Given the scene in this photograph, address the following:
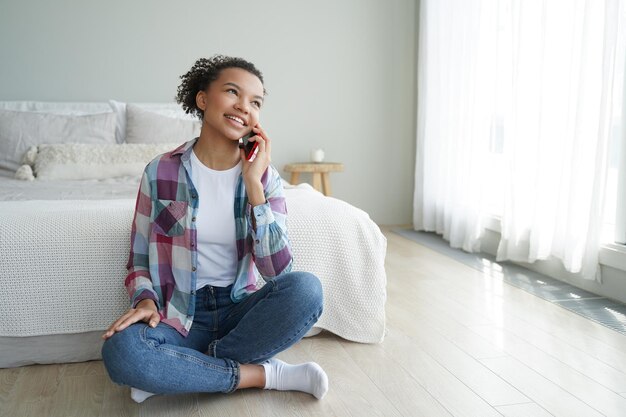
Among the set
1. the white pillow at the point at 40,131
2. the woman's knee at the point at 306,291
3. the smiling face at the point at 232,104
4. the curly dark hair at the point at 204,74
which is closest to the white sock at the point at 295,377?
the woman's knee at the point at 306,291

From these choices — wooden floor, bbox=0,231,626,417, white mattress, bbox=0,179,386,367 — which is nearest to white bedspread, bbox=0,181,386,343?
white mattress, bbox=0,179,386,367

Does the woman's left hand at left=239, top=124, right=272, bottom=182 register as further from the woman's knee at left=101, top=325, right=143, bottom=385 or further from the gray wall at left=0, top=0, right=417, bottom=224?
the gray wall at left=0, top=0, right=417, bottom=224

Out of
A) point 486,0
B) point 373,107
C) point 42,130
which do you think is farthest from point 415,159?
point 42,130

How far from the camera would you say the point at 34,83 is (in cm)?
410

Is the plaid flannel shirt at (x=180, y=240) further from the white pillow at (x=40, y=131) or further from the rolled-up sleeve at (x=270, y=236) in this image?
the white pillow at (x=40, y=131)

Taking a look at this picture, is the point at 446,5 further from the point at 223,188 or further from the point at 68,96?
the point at 223,188

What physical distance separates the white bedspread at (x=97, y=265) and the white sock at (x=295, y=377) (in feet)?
1.40

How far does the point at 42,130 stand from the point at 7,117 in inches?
7.8

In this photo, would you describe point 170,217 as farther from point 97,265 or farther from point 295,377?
point 295,377

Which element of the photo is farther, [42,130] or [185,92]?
[42,130]

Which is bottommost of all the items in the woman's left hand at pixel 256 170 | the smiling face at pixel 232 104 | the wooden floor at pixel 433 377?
the wooden floor at pixel 433 377

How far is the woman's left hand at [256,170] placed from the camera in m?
1.71

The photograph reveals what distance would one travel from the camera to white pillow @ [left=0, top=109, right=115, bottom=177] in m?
3.36

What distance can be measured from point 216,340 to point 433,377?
671 millimetres
